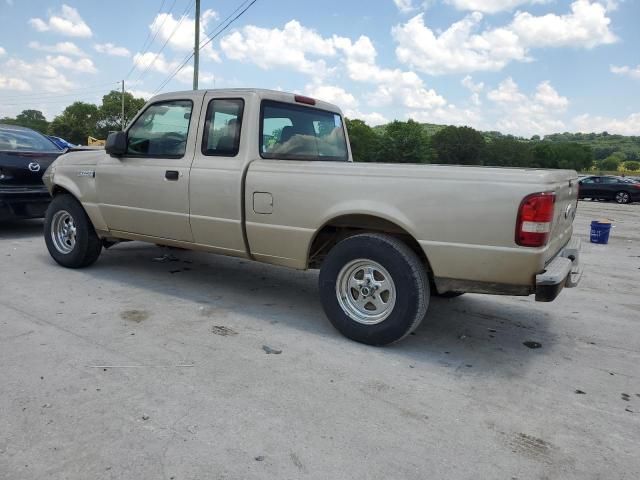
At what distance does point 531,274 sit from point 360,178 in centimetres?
129

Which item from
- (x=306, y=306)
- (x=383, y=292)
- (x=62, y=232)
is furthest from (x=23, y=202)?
(x=383, y=292)

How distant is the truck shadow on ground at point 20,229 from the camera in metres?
7.59

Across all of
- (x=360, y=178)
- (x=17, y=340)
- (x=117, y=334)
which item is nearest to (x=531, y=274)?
(x=360, y=178)

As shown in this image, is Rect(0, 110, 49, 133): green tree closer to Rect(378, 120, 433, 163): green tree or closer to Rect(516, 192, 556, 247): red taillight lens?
Rect(378, 120, 433, 163): green tree

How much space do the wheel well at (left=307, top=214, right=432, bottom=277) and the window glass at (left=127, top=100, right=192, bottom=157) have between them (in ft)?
5.23

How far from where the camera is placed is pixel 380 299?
364 cm

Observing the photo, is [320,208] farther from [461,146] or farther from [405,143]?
[461,146]

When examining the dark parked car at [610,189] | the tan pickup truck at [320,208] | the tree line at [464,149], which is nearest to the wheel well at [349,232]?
the tan pickup truck at [320,208]

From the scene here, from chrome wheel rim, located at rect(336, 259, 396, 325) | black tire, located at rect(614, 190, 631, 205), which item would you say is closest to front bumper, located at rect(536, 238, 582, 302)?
chrome wheel rim, located at rect(336, 259, 396, 325)

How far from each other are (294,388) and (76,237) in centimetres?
363

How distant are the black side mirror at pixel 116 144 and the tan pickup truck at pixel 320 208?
0.08ft

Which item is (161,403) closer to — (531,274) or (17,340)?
(17,340)

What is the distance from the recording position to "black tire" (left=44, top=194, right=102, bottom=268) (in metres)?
5.40

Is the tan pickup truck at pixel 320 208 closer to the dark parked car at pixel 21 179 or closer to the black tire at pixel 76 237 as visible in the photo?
the black tire at pixel 76 237
